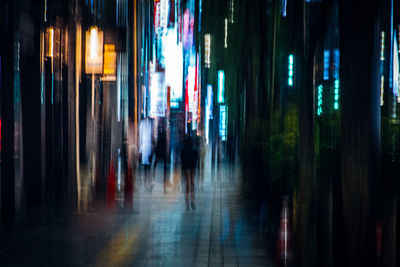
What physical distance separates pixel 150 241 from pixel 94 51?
9076 millimetres

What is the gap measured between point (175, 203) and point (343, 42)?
10118 millimetres

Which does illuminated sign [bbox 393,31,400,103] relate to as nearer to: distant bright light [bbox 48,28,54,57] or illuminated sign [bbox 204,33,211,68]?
illuminated sign [bbox 204,33,211,68]

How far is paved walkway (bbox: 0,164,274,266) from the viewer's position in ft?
25.2

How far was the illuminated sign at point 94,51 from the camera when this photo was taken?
1645 centimetres

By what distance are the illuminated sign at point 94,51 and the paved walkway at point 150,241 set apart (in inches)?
210

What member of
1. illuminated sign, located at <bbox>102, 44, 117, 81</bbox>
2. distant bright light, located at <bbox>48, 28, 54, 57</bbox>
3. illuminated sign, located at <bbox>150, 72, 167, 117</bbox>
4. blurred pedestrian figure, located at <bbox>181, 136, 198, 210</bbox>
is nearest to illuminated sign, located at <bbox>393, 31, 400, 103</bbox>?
illuminated sign, located at <bbox>150, 72, 167, 117</bbox>

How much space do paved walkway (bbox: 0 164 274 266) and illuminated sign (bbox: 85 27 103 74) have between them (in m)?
5.33

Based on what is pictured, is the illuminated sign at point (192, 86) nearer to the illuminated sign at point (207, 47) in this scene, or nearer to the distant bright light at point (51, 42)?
the illuminated sign at point (207, 47)

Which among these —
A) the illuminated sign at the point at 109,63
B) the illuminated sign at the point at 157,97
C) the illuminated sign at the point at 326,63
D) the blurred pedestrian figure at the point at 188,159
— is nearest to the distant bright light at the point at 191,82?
the illuminated sign at the point at 157,97

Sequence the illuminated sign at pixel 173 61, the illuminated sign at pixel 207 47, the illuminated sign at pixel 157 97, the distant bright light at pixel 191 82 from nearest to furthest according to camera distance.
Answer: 1. the illuminated sign at pixel 157 97
2. the illuminated sign at pixel 207 47
3. the illuminated sign at pixel 173 61
4. the distant bright light at pixel 191 82

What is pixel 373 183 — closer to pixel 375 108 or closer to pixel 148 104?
pixel 375 108

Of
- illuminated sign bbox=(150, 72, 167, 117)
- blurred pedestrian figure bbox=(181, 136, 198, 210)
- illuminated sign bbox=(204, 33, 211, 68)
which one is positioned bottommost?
blurred pedestrian figure bbox=(181, 136, 198, 210)

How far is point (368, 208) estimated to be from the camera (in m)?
5.21

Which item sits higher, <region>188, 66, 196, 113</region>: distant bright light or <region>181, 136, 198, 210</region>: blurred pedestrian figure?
<region>188, 66, 196, 113</region>: distant bright light
